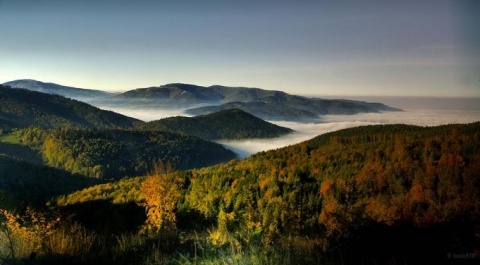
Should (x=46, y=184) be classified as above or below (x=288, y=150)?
below

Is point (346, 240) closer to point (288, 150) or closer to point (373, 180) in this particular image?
point (373, 180)

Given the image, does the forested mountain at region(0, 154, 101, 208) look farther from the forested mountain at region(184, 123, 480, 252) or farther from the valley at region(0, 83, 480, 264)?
the forested mountain at region(184, 123, 480, 252)

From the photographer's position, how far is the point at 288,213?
60094 millimetres

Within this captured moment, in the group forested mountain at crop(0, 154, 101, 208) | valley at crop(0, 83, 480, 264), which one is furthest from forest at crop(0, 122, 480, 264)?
forested mountain at crop(0, 154, 101, 208)

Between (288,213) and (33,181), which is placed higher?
(288,213)

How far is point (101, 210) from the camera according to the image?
256ft

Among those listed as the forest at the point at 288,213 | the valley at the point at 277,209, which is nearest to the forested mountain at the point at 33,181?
the valley at the point at 277,209

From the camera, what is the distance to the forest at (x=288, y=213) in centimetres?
516

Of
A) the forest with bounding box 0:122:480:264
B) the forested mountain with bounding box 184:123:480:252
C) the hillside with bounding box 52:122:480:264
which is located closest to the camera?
the forest with bounding box 0:122:480:264

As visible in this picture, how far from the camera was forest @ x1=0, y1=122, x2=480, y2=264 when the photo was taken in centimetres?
516

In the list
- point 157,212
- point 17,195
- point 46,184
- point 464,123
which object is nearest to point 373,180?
point 464,123

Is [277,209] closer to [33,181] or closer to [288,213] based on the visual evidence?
[288,213]

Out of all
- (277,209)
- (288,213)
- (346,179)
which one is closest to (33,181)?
(277,209)

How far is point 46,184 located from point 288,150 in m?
83.0
